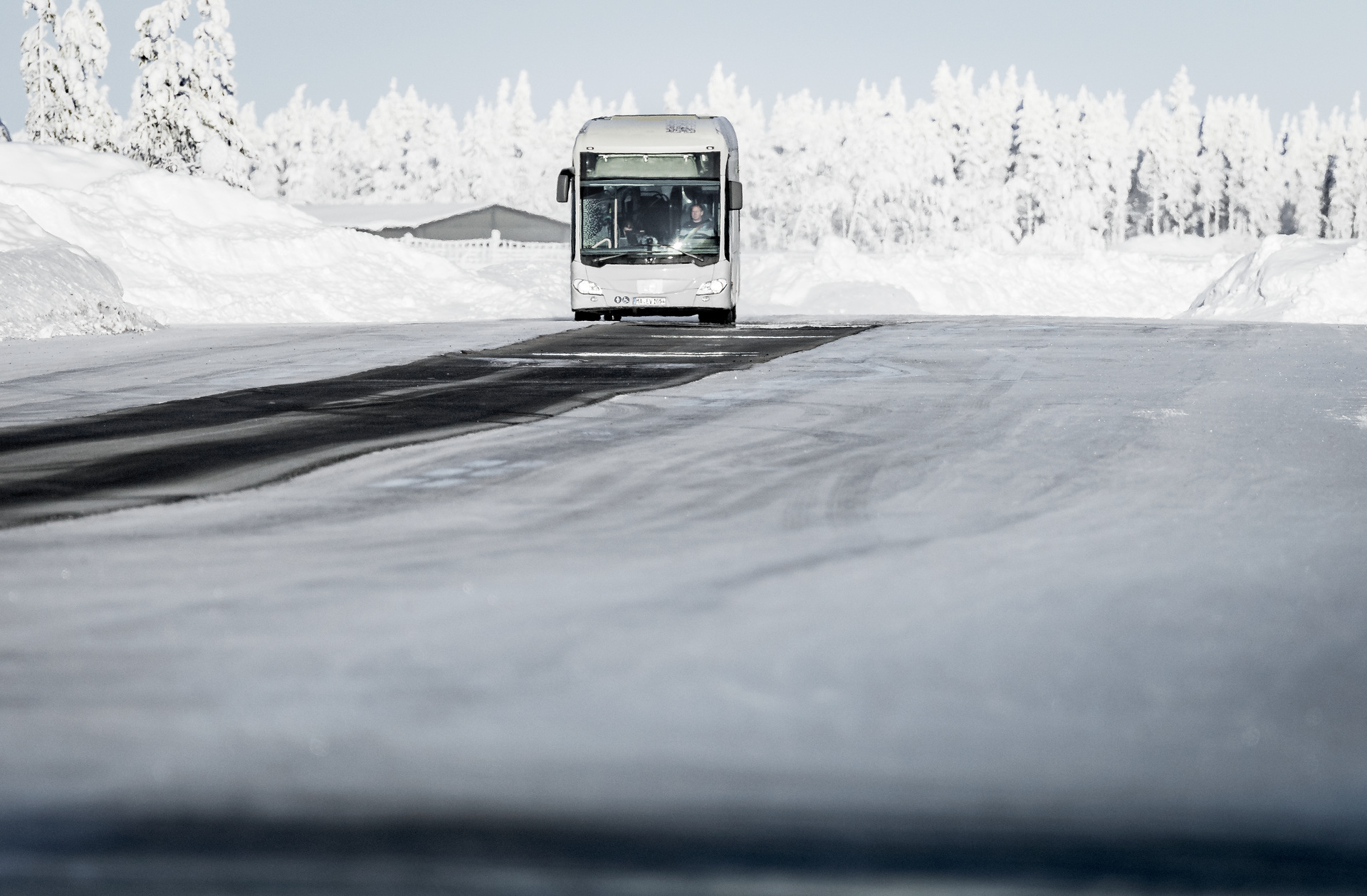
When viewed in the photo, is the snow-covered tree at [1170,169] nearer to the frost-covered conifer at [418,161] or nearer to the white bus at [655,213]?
the frost-covered conifer at [418,161]

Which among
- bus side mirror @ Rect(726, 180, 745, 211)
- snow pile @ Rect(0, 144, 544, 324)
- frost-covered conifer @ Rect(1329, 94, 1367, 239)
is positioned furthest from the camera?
frost-covered conifer @ Rect(1329, 94, 1367, 239)

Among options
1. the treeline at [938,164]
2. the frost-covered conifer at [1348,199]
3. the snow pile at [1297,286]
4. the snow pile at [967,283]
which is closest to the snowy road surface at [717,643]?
the snow pile at [1297,286]

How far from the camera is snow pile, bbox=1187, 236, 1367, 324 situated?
32.2 metres

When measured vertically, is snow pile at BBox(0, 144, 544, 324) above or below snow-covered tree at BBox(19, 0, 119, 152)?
below

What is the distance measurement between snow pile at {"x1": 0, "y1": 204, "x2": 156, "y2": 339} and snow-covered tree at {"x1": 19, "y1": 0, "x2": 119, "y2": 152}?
59.7 m

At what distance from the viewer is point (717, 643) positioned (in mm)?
4078

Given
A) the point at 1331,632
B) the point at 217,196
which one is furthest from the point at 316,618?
the point at 217,196

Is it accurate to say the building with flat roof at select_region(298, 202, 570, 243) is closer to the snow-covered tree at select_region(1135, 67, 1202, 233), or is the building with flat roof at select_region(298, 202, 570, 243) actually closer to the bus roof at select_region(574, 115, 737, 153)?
the bus roof at select_region(574, 115, 737, 153)

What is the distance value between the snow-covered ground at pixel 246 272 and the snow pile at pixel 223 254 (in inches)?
1.9

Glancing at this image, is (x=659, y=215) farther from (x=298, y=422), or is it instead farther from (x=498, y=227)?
(x=498, y=227)

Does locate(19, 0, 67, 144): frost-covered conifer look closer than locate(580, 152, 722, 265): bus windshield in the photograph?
No

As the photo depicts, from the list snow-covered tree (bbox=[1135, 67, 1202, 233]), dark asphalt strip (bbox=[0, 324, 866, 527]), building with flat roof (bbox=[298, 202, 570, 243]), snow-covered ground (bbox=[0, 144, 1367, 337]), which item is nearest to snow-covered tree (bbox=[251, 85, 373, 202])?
building with flat roof (bbox=[298, 202, 570, 243])

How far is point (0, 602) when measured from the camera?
4.59 metres

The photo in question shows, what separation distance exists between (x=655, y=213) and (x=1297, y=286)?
60.2 feet
